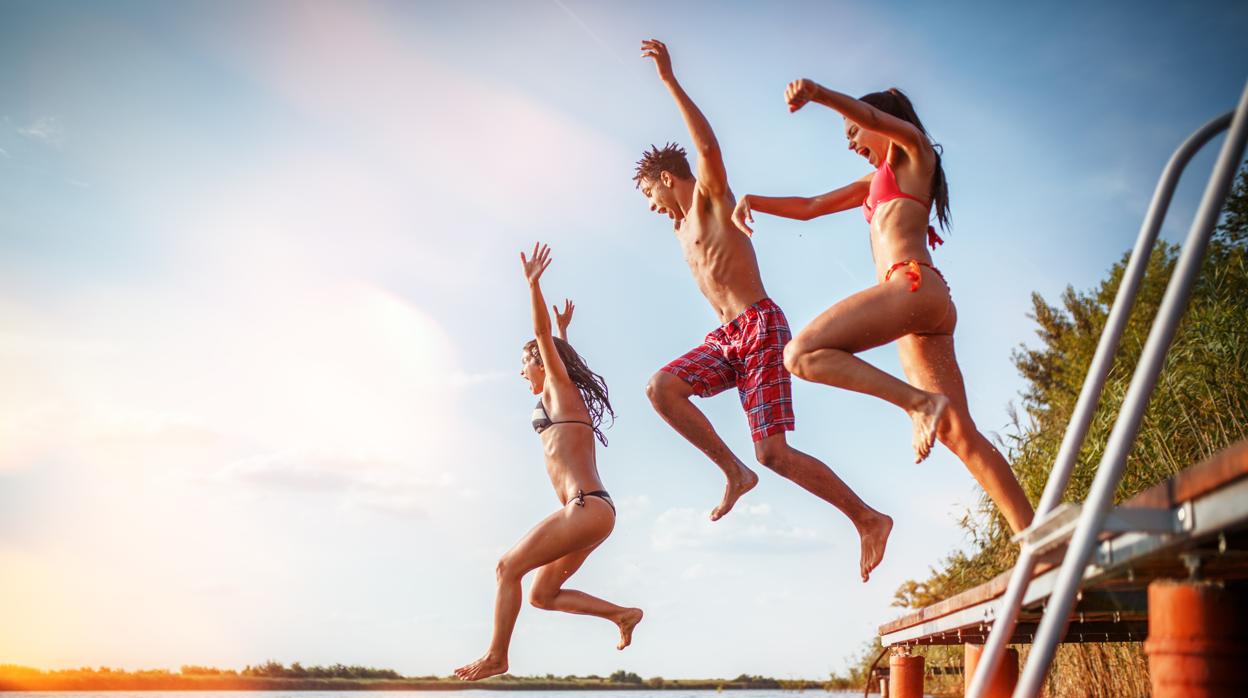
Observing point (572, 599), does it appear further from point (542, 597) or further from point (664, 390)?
point (664, 390)

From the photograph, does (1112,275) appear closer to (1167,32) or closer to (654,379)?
(1167,32)

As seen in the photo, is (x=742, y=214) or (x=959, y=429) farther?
(x=742, y=214)

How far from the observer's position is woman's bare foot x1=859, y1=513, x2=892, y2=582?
540 cm

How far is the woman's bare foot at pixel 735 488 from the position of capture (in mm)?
6141

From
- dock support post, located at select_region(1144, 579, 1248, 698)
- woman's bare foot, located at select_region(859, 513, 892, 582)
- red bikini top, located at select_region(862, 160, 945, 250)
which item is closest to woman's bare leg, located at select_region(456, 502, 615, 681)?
woman's bare foot, located at select_region(859, 513, 892, 582)

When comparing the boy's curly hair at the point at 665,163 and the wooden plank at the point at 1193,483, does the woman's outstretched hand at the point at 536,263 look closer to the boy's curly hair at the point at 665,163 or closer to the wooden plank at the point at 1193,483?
the boy's curly hair at the point at 665,163

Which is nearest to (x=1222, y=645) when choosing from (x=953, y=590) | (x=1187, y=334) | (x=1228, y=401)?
(x=1228, y=401)

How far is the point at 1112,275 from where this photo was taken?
25.0 metres

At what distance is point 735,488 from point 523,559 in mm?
1577

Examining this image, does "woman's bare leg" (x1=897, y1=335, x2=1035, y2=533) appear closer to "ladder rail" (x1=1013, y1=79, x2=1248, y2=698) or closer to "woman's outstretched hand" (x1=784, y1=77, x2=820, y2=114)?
"woman's outstretched hand" (x1=784, y1=77, x2=820, y2=114)

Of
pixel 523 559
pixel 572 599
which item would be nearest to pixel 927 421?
pixel 523 559

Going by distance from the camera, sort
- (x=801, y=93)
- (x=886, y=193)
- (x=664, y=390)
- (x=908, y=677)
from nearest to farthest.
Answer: (x=801, y=93) → (x=886, y=193) → (x=664, y=390) → (x=908, y=677)

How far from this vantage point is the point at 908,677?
6.50m

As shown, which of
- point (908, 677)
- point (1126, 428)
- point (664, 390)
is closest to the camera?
point (1126, 428)
